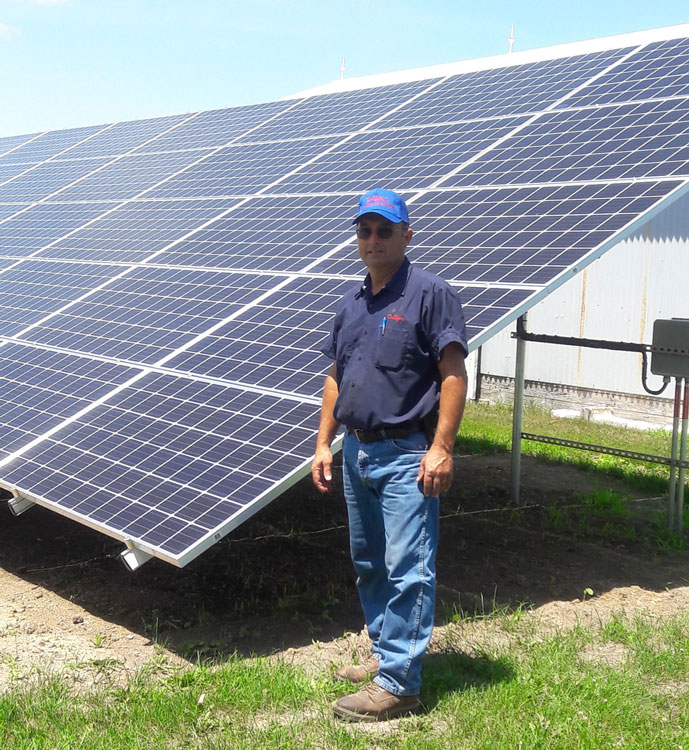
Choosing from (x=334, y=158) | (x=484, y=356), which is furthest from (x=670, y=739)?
(x=484, y=356)

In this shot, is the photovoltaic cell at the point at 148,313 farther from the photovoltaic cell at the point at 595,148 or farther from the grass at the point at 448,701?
the grass at the point at 448,701

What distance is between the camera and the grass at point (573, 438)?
38.1 ft

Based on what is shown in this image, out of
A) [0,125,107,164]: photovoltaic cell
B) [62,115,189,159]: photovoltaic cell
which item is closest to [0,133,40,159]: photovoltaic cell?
[0,125,107,164]: photovoltaic cell

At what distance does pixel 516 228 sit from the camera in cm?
756

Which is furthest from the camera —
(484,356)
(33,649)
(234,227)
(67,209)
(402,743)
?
(484,356)

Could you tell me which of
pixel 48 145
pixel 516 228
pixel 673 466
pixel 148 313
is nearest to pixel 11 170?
pixel 48 145

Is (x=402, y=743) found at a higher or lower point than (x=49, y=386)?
lower

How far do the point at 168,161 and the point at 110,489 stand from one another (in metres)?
9.19

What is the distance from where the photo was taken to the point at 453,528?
8.82m

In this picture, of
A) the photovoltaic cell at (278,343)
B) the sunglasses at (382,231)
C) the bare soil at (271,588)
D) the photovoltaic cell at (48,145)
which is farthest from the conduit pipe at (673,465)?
the photovoltaic cell at (48,145)

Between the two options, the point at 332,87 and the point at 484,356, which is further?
the point at 332,87

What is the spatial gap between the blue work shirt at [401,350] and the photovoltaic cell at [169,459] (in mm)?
1127

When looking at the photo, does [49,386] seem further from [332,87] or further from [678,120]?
[332,87]

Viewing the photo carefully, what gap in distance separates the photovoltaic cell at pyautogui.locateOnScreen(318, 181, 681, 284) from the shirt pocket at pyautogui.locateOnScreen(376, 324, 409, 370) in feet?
6.98
